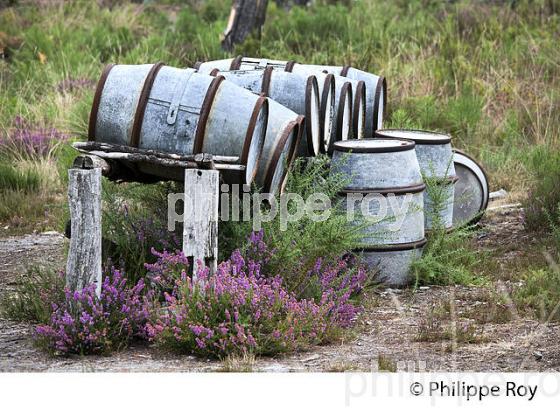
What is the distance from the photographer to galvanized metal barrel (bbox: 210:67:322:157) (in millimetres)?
5812

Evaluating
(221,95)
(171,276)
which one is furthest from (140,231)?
(221,95)

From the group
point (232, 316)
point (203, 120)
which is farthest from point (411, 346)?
point (203, 120)

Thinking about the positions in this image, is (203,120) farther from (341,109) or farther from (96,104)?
(341,109)

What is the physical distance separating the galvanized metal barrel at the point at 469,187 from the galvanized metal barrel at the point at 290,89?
64.9 inches

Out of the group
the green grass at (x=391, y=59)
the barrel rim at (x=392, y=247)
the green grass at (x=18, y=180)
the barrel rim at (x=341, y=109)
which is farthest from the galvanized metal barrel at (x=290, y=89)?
the green grass at (x=18, y=180)

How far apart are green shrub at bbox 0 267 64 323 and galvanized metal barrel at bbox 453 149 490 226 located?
3336 millimetres

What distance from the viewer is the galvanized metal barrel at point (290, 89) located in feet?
19.1

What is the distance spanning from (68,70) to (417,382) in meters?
8.16

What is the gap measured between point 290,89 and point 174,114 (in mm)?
1264

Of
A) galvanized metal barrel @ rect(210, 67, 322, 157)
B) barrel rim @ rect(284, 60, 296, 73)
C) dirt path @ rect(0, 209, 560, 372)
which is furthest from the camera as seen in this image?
barrel rim @ rect(284, 60, 296, 73)

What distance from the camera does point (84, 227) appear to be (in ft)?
14.5

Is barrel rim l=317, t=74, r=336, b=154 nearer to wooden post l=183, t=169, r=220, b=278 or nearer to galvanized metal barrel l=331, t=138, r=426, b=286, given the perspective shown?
galvanized metal barrel l=331, t=138, r=426, b=286

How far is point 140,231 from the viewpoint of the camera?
5234mm

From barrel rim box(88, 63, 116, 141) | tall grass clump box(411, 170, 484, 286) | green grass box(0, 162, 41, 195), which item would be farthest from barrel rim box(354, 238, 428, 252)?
green grass box(0, 162, 41, 195)
